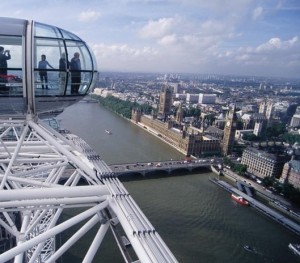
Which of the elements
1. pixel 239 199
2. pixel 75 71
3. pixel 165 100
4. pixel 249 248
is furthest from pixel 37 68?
pixel 165 100

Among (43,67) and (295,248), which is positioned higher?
(43,67)

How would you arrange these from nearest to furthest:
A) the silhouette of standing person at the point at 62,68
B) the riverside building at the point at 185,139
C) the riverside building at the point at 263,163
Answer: the silhouette of standing person at the point at 62,68 → the riverside building at the point at 263,163 → the riverside building at the point at 185,139

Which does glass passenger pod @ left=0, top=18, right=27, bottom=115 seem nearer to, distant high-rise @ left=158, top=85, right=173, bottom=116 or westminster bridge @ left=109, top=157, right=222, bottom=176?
westminster bridge @ left=109, top=157, right=222, bottom=176

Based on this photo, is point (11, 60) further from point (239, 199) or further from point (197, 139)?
point (197, 139)

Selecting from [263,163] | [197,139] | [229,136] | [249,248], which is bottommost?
[249,248]

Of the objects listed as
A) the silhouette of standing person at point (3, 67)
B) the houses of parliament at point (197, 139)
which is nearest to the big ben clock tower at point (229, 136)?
the houses of parliament at point (197, 139)

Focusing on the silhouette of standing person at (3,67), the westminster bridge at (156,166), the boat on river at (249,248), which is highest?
the silhouette of standing person at (3,67)

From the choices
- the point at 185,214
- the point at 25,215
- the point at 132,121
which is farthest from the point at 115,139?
the point at 25,215

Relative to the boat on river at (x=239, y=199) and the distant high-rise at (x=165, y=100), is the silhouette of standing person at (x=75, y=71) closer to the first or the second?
the boat on river at (x=239, y=199)
